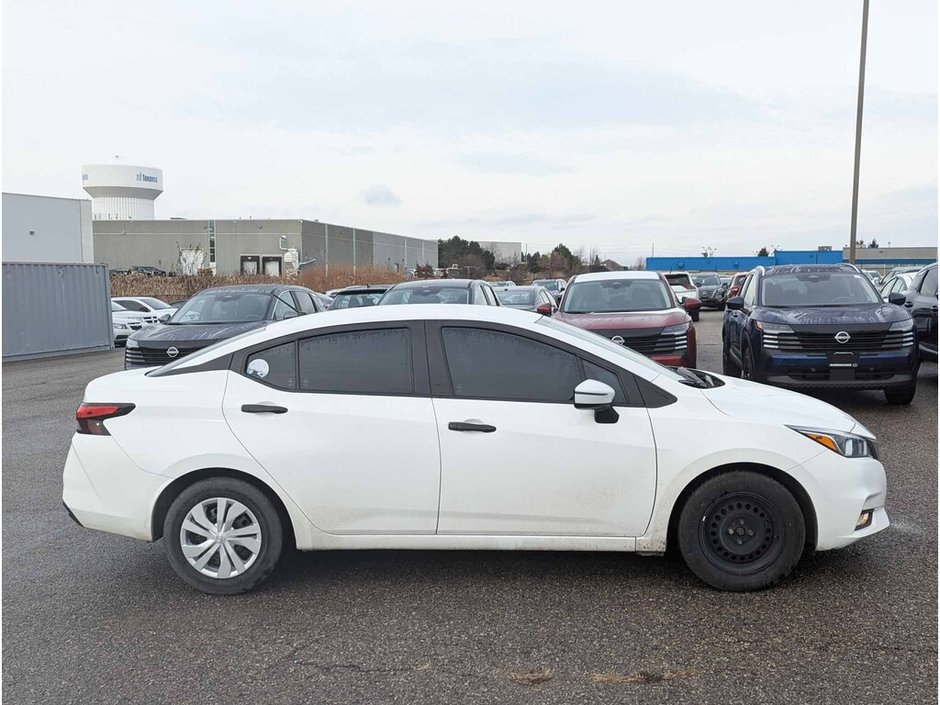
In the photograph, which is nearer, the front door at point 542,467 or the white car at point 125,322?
the front door at point 542,467

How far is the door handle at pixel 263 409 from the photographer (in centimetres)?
452

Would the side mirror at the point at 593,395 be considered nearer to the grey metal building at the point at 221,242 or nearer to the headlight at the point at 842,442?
the headlight at the point at 842,442

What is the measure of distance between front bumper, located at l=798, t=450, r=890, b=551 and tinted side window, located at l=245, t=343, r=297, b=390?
280 centimetres

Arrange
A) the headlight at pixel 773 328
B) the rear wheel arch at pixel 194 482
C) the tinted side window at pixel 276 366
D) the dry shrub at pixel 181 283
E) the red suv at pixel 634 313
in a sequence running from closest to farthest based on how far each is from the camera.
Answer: the rear wheel arch at pixel 194 482
the tinted side window at pixel 276 366
the headlight at pixel 773 328
the red suv at pixel 634 313
the dry shrub at pixel 181 283

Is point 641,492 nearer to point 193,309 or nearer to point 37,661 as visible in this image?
point 37,661

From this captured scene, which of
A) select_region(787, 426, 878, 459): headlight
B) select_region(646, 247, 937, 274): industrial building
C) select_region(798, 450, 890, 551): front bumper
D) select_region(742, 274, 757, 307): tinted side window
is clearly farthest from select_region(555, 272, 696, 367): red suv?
select_region(646, 247, 937, 274): industrial building

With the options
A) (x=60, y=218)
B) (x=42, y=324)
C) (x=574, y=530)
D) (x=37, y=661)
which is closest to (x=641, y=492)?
(x=574, y=530)

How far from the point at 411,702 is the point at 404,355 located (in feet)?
6.22

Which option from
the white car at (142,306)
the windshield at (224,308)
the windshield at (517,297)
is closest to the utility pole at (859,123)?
the windshield at (517,297)

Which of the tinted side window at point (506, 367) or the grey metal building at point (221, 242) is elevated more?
the grey metal building at point (221, 242)

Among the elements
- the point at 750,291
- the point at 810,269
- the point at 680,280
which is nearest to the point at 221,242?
the point at 680,280

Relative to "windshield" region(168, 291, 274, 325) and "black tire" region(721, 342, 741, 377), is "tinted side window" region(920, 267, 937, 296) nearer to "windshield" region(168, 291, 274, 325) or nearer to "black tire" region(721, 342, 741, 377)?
"black tire" region(721, 342, 741, 377)

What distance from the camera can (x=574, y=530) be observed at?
4.42 metres

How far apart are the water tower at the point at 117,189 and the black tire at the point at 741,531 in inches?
3526
